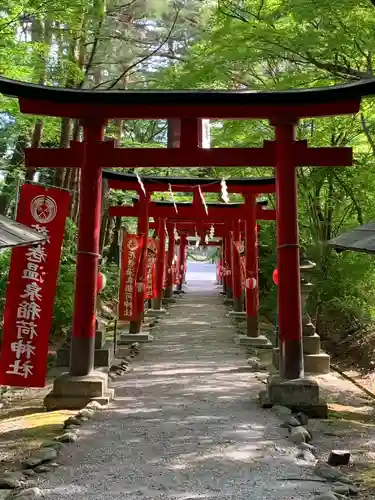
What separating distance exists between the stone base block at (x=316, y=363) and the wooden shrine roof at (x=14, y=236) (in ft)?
23.1

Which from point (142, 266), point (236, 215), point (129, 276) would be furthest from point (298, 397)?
point (236, 215)

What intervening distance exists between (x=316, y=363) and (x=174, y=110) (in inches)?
238

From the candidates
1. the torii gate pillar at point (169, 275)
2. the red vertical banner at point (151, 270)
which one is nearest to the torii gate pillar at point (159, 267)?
the red vertical banner at point (151, 270)

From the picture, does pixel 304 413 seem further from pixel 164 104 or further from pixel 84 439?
pixel 164 104

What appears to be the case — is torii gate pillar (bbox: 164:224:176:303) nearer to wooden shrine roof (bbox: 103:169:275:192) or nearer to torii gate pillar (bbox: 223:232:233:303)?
torii gate pillar (bbox: 223:232:233:303)

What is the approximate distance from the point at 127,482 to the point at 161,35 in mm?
16570

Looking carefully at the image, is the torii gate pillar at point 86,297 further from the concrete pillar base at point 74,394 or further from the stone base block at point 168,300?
the stone base block at point 168,300

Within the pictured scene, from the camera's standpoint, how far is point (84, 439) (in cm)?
586

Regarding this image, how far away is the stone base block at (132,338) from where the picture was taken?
1427 cm

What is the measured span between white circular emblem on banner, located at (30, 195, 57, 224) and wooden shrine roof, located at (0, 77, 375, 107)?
57.2 inches

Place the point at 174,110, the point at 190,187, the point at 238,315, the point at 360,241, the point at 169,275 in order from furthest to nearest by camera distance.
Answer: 1. the point at 169,275
2. the point at 238,315
3. the point at 190,187
4. the point at 174,110
5. the point at 360,241

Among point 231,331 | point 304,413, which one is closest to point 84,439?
point 304,413

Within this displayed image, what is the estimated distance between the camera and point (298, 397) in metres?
7.36

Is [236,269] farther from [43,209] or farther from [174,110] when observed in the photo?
[43,209]
